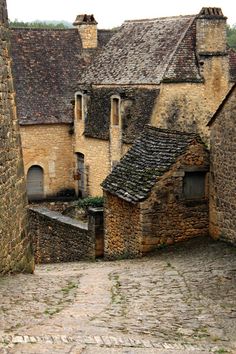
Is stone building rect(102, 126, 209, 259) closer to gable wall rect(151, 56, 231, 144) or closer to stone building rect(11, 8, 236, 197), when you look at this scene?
Answer: gable wall rect(151, 56, 231, 144)

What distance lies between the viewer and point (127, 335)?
9.26 m

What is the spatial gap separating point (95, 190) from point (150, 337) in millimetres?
25201

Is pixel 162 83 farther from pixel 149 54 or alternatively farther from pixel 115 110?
pixel 115 110

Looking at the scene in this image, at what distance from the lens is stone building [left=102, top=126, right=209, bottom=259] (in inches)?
725

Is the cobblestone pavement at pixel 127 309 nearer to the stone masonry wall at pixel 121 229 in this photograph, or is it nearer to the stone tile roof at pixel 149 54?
the stone masonry wall at pixel 121 229

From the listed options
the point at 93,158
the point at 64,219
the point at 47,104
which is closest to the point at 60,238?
the point at 64,219

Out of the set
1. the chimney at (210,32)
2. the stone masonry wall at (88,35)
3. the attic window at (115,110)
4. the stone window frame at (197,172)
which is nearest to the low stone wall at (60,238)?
the stone window frame at (197,172)

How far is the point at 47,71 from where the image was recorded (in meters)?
37.3

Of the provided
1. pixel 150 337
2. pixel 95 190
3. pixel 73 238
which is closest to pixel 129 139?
pixel 95 190

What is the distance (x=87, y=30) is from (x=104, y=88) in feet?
23.1

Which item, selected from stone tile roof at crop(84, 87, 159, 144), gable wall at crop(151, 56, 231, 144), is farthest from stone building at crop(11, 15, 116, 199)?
gable wall at crop(151, 56, 231, 144)

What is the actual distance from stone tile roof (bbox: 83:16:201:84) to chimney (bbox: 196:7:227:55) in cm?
45

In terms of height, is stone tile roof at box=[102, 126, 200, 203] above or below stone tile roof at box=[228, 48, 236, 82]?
below

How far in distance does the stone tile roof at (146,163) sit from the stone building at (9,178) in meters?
4.88
